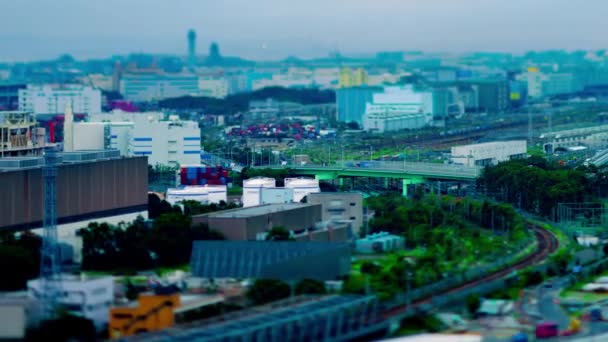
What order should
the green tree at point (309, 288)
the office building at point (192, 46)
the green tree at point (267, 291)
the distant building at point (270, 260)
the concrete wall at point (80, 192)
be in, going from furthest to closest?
the office building at point (192, 46), the concrete wall at point (80, 192), the distant building at point (270, 260), the green tree at point (309, 288), the green tree at point (267, 291)

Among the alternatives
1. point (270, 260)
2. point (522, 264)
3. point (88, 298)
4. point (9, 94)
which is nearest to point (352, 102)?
point (9, 94)

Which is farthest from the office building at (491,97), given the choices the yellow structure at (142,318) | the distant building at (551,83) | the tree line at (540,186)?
the yellow structure at (142,318)

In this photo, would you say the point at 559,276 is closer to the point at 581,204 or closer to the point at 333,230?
the point at 333,230

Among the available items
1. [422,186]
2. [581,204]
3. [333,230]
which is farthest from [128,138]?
[333,230]

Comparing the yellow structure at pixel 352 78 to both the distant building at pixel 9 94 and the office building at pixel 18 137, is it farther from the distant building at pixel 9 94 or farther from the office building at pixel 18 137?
the office building at pixel 18 137

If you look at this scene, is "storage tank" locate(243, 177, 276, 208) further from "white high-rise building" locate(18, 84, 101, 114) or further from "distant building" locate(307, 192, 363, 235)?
"white high-rise building" locate(18, 84, 101, 114)

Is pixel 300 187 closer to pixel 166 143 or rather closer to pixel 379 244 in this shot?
pixel 379 244
